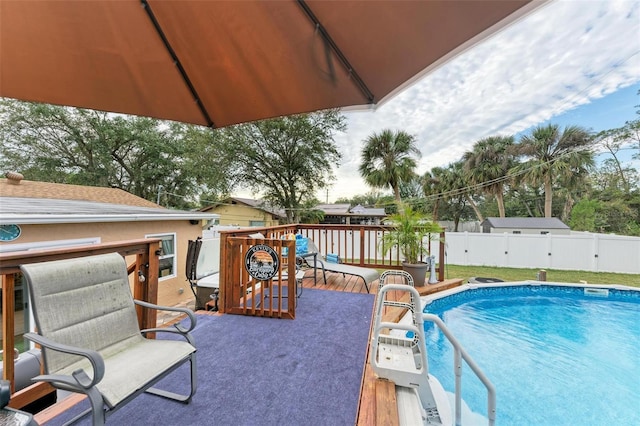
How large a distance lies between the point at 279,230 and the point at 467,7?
508cm

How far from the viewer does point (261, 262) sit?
12.0 ft

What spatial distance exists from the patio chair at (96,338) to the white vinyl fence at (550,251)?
31.0 ft

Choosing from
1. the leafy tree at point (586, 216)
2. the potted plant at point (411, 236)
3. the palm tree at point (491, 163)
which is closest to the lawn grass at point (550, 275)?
the potted plant at point (411, 236)

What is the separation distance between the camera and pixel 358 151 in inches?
723

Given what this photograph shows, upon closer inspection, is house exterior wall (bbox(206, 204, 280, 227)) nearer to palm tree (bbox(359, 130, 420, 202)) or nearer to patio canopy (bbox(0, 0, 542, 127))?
palm tree (bbox(359, 130, 420, 202))

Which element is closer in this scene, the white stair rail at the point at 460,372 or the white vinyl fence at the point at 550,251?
the white stair rail at the point at 460,372

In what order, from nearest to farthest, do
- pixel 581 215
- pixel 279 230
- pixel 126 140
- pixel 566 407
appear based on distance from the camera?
1. pixel 566 407
2. pixel 279 230
3. pixel 126 140
4. pixel 581 215

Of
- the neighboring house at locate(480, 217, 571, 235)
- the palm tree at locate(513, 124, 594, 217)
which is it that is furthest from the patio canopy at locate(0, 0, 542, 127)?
the neighboring house at locate(480, 217, 571, 235)

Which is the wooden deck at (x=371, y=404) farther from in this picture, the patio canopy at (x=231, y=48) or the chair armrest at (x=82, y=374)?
the patio canopy at (x=231, y=48)

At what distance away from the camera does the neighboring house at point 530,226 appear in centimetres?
1712

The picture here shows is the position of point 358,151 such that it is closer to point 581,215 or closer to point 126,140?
point 126,140

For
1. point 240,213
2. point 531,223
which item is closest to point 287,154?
point 240,213

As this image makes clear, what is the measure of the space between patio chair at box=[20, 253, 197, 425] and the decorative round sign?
157 cm

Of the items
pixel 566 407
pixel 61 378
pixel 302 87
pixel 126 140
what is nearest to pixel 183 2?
pixel 302 87
